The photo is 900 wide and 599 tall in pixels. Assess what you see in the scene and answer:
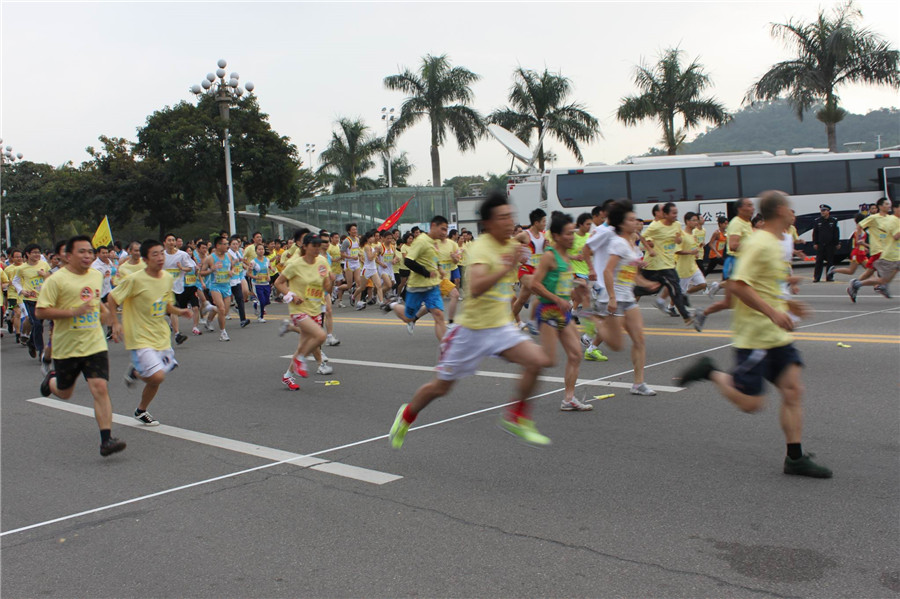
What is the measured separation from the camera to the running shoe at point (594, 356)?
957cm

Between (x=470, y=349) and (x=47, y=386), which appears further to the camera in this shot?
(x=47, y=386)

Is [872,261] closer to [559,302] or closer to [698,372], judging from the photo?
[559,302]

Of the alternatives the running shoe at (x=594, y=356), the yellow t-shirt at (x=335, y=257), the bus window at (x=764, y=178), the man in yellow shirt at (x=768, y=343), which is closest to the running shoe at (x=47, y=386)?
the man in yellow shirt at (x=768, y=343)

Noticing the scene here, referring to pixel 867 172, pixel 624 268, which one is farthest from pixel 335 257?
pixel 867 172

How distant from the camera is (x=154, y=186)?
130 feet

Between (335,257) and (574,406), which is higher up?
(335,257)

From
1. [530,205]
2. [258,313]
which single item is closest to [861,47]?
[530,205]

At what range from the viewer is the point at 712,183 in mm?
25422

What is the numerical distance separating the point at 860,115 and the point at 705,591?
130 m

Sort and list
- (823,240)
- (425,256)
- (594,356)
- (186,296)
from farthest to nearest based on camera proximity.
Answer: (823,240) → (186,296) → (425,256) → (594,356)

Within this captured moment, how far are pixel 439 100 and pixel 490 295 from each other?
3605 cm

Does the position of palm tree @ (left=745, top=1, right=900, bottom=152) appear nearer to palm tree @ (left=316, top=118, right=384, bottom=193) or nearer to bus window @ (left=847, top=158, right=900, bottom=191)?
bus window @ (left=847, top=158, right=900, bottom=191)

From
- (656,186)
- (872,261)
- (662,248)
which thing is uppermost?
(656,186)

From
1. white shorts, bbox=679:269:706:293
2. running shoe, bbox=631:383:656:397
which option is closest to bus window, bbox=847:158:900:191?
white shorts, bbox=679:269:706:293
